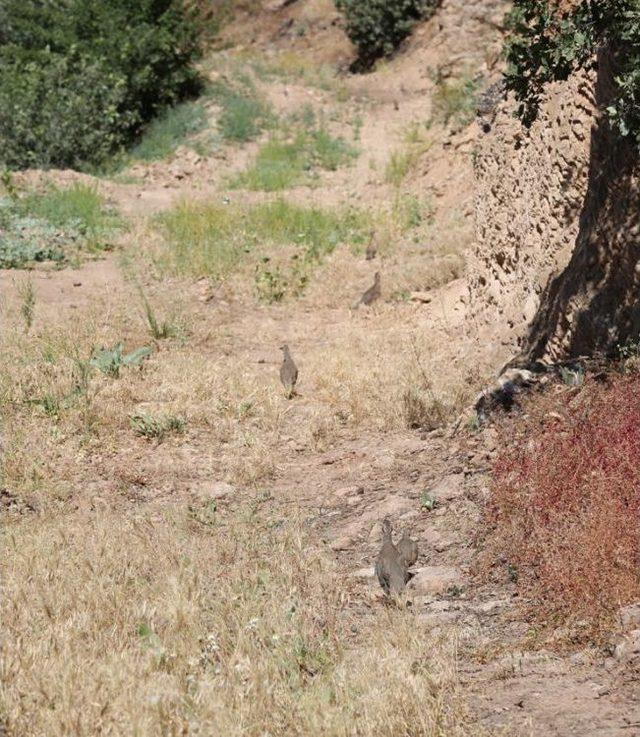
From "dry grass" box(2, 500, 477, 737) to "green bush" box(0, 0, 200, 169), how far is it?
1204 centimetres

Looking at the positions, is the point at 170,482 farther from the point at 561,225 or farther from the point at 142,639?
the point at 561,225

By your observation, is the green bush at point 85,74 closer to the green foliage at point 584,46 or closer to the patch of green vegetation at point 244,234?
the patch of green vegetation at point 244,234

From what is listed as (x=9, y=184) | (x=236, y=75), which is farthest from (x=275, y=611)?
(x=236, y=75)

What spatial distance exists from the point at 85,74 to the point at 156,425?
12.1 metres

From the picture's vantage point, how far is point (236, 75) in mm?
21266

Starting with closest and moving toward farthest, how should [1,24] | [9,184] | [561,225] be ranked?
[561,225] → [9,184] → [1,24]

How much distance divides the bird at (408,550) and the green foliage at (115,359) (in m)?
3.53

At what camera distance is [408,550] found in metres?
4.83

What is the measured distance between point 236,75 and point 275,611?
18490 mm

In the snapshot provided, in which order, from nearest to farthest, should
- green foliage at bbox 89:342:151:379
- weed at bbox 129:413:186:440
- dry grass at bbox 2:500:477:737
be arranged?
dry grass at bbox 2:500:477:737 → weed at bbox 129:413:186:440 → green foliage at bbox 89:342:151:379

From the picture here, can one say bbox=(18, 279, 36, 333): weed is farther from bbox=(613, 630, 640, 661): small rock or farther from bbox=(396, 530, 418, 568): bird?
bbox=(613, 630, 640, 661): small rock

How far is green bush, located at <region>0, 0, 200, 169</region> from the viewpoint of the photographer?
1623 cm

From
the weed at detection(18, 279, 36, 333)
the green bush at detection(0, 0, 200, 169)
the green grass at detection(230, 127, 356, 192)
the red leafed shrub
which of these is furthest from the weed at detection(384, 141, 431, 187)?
the red leafed shrub

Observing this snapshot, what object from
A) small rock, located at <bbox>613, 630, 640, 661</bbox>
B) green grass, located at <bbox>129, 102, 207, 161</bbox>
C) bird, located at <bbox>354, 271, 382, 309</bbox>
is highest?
small rock, located at <bbox>613, 630, 640, 661</bbox>
